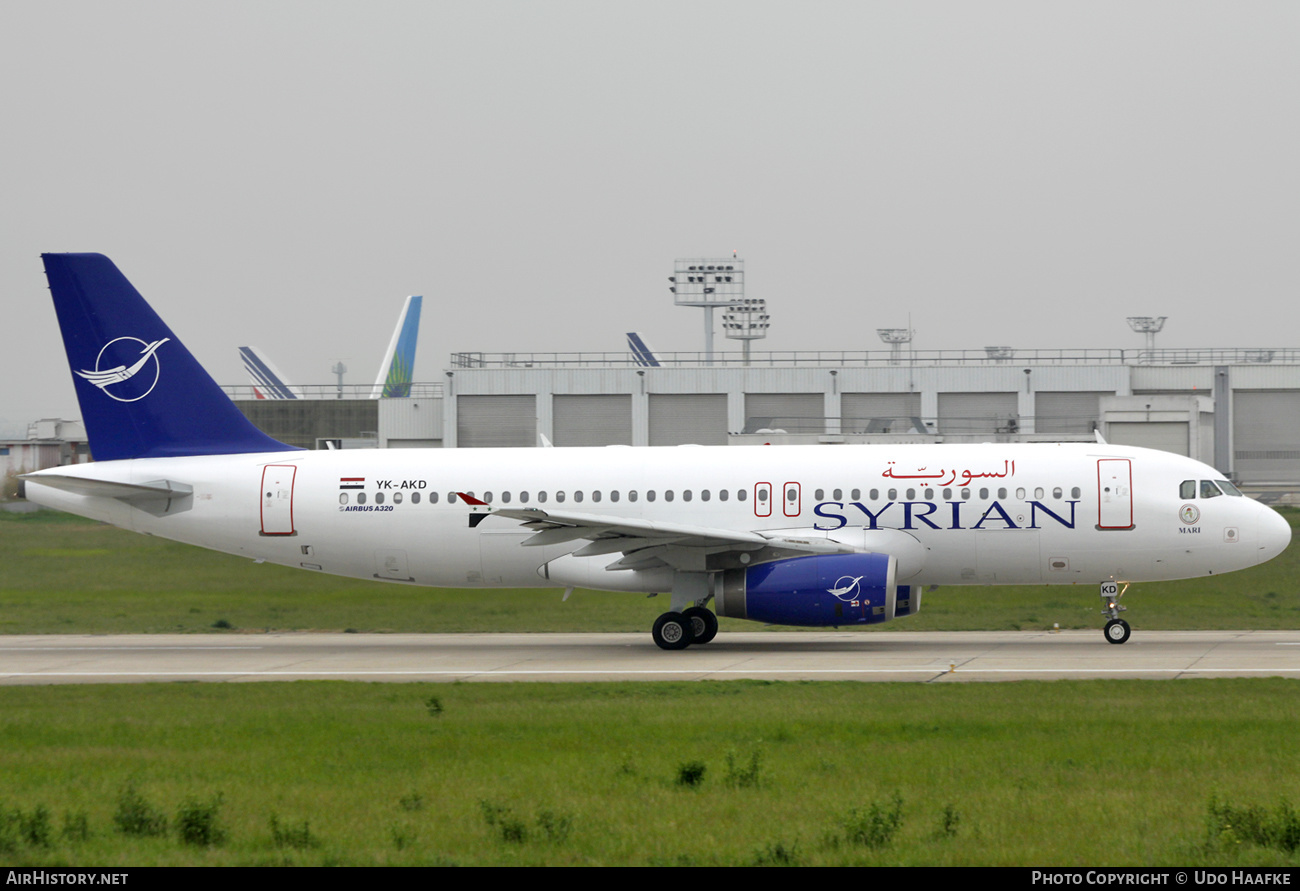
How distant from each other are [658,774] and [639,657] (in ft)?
36.0

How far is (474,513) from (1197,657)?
42.2 ft

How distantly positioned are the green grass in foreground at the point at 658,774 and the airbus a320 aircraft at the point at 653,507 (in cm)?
548

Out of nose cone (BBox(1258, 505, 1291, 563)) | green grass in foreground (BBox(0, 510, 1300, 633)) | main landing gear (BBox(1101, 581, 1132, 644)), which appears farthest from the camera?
green grass in foreground (BBox(0, 510, 1300, 633))

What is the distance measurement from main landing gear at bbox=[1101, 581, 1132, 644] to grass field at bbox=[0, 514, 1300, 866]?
6097 mm

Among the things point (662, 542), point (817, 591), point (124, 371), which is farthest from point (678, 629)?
point (124, 371)

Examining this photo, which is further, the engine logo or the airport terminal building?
the airport terminal building

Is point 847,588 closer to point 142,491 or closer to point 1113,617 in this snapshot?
point 1113,617

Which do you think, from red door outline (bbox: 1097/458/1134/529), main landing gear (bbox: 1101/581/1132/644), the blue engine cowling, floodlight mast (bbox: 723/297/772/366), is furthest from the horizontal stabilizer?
floodlight mast (bbox: 723/297/772/366)

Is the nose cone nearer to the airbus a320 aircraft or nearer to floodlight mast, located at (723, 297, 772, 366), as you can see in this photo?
the airbus a320 aircraft

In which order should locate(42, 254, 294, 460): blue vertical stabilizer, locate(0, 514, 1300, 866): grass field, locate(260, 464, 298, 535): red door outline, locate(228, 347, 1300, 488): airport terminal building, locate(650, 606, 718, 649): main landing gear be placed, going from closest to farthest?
locate(0, 514, 1300, 866): grass field
locate(650, 606, 718, 649): main landing gear
locate(260, 464, 298, 535): red door outline
locate(42, 254, 294, 460): blue vertical stabilizer
locate(228, 347, 1300, 488): airport terminal building

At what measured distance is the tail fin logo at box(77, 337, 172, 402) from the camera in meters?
26.7

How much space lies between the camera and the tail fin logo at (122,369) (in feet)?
87.6

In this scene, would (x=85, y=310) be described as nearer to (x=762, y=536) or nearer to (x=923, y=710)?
(x=762, y=536)
